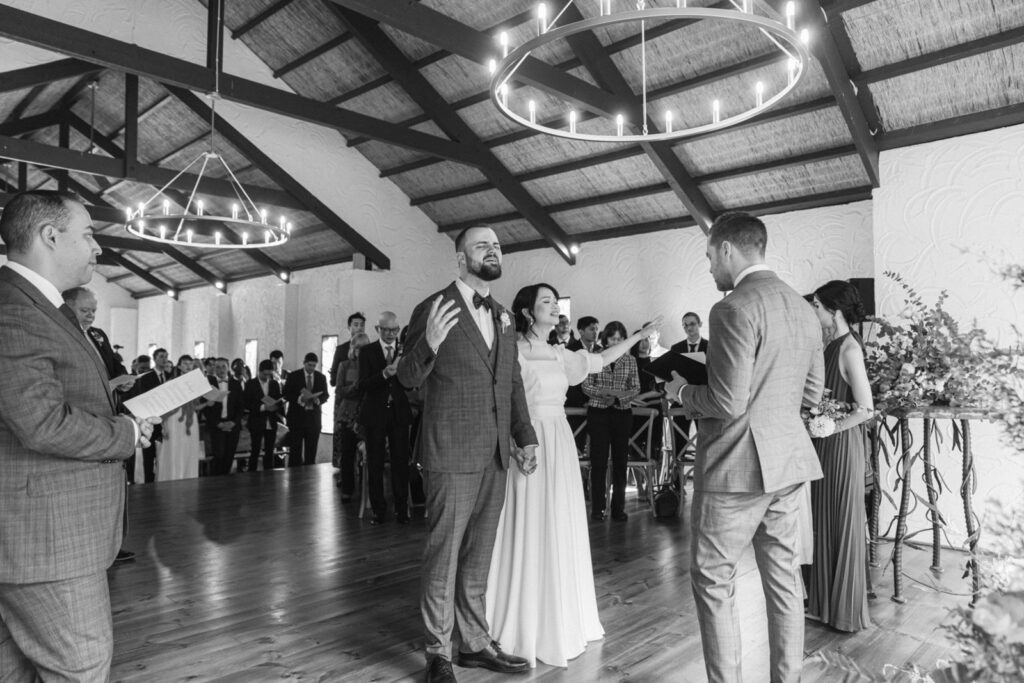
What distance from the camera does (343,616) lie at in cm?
347

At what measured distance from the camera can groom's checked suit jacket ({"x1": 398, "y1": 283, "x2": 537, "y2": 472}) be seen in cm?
259

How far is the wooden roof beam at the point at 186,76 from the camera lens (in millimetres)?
5930

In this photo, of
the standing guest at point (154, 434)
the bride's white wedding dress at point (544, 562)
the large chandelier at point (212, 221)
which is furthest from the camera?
the standing guest at point (154, 434)

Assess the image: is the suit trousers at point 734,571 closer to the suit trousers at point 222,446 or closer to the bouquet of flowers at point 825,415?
the bouquet of flowers at point 825,415

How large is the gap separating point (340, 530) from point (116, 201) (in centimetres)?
1177

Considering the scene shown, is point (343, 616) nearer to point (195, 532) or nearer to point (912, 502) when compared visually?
point (195, 532)

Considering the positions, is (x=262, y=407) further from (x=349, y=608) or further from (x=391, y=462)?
(x=349, y=608)

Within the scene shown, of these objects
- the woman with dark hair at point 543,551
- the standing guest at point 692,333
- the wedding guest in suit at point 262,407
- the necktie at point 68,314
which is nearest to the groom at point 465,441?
the woman with dark hair at point 543,551

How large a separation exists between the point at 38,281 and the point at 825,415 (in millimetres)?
2869

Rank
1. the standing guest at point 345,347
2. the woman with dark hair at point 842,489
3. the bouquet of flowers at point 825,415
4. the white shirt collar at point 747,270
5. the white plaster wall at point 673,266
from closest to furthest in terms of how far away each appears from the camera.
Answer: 1. the white shirt collar at point 747,270
2. the bouquet of flowers at point 825,415
3. the woman with dark hair at point 842,489
4. the standing guest at point 345,347
5. the white plaster wall at point 673,266

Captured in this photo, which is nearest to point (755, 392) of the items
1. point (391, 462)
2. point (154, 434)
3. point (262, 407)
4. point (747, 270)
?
point (747, 270)

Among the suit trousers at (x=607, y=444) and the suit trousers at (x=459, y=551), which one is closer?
the suit trousers at (x=459, y=551)

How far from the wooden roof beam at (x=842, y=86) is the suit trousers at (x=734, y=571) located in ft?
14.3

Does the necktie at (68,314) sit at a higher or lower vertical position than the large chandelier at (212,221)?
lower
